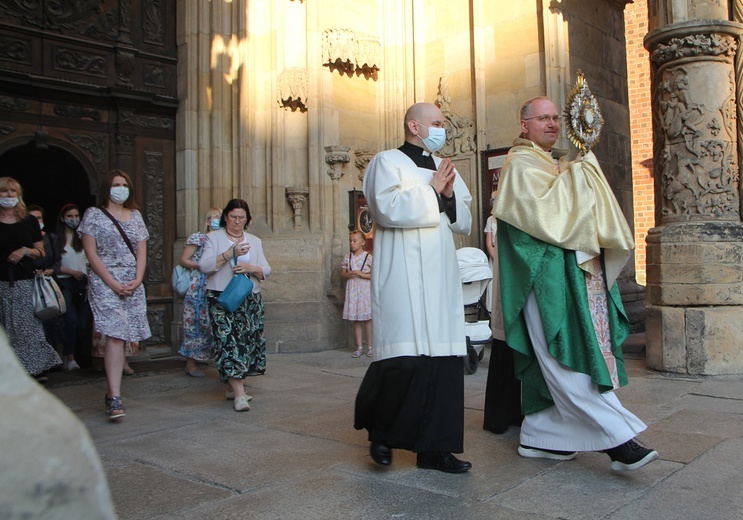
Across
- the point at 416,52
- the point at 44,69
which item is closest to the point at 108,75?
the point at 44,69

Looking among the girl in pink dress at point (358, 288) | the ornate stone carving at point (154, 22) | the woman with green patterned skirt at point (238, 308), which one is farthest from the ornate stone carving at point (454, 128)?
the woman with green patterned skirt at point (238, 308)

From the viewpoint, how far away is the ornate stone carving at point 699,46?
6.42m

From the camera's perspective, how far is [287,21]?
9141 mm

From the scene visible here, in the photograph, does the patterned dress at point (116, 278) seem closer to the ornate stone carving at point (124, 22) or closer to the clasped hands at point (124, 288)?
the clasped hands at point (124, 288)

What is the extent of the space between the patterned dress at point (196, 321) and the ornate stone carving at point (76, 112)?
8.99 ft

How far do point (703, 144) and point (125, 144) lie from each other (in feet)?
21.0

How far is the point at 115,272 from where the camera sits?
5.27 meters

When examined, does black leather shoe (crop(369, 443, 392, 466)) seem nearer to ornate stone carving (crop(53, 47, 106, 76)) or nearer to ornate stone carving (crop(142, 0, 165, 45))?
ornate stone carving (crop(53, 47, 106, 76))

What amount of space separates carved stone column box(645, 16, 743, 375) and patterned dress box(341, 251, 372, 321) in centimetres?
317

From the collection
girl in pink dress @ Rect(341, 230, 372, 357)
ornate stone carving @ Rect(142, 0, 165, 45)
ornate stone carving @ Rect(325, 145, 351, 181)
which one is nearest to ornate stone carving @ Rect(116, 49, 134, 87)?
ornate stone carving @ Rect(142, 0, 165, 45)

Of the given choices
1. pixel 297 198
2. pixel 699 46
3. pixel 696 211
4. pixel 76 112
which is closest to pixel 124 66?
pixel 76 112

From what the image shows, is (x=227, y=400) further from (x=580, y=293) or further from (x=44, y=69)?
(x=44, y=69)

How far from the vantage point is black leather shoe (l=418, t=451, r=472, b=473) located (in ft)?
11.9

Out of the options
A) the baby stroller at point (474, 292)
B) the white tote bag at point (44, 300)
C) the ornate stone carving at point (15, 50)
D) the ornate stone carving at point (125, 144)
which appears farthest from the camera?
the ornate stone carving at point (125, 144)
